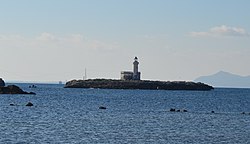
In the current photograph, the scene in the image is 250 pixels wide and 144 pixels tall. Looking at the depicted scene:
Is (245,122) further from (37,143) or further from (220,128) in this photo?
(37,143)

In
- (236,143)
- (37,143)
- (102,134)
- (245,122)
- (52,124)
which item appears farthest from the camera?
(245,122)

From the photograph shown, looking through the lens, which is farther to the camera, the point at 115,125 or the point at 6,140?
the point at 115,125

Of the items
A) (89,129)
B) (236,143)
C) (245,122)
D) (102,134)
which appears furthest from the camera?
(245,122)

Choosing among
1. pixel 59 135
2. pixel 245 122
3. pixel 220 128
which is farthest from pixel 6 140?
pixel 245 122

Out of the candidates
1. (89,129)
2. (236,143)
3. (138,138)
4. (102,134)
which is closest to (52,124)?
(89,129)

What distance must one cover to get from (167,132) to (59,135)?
11638mm

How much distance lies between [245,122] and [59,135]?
104 feet

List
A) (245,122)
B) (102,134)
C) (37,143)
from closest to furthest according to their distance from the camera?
(37,143), (102,134), (245,122)

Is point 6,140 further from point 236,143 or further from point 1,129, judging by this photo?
point 236,143

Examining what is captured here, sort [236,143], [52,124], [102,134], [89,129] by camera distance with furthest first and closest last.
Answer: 1. [52,124]
2. [89,129]
3. [102,134]
4. [236,143]

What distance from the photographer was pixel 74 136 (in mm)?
53094

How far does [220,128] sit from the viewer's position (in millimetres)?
65375

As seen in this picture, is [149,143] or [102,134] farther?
[102,134]

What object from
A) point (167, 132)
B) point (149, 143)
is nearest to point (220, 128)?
point (167, 132)
